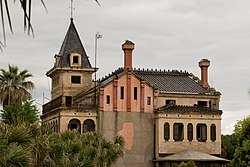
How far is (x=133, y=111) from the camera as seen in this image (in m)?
59.0

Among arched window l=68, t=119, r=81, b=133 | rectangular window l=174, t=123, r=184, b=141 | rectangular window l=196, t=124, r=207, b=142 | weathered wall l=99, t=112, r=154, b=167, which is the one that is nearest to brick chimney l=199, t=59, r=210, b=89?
rectangular window l=196, t=124, r=207, b=142

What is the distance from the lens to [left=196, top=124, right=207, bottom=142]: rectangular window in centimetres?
6019

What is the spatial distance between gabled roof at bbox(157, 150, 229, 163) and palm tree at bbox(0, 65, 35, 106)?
49.1 feet

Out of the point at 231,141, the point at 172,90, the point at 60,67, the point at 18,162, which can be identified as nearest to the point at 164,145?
the point at 172,90

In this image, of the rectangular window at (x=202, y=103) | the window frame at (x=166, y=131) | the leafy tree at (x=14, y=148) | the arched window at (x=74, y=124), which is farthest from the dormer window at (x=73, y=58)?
the leafy tree at (x=14, y=148)

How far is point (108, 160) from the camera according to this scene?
41.1 meters

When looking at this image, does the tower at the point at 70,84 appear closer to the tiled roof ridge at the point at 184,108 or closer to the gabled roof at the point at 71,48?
the gabled roof at the point at 71,48

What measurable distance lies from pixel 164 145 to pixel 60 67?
1343 cm

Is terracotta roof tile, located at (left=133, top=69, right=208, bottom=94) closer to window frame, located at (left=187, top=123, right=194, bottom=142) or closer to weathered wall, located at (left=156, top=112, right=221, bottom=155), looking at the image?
weathered wall, located at (left=156, top=112, right=221, bottom=155)

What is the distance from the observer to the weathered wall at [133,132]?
57.7 meters

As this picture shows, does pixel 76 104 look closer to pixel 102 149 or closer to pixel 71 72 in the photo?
pixel 71 72

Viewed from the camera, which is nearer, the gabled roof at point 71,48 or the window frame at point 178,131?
the window frame at point 178,131

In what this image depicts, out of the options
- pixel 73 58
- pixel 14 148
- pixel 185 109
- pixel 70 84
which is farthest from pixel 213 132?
pixel 14 148

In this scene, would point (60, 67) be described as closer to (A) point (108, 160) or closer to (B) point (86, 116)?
(B) point (86, 116)
